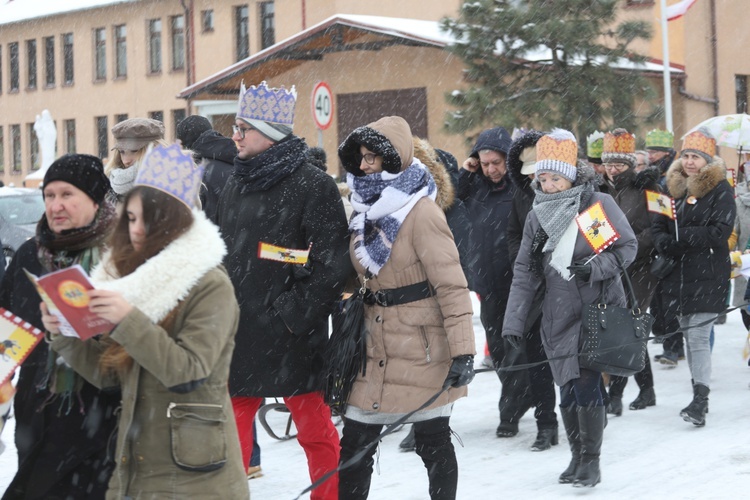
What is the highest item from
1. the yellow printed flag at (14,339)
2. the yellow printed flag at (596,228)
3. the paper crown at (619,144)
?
the paper crown at (619,144)

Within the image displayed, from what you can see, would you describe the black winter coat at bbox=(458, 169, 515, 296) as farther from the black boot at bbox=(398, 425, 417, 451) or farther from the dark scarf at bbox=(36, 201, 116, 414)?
the dark scarf at bbox=(36, 201, 116, 414)

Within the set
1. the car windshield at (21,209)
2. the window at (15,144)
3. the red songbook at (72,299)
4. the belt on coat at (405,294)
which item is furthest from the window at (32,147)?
the red songbook at (72,299)

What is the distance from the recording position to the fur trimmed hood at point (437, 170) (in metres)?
6.14

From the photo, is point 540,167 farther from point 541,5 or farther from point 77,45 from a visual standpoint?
point 77,45

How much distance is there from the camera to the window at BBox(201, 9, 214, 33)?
3847 centimetres

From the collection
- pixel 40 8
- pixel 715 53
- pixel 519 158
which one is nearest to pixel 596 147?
pixel 519 158

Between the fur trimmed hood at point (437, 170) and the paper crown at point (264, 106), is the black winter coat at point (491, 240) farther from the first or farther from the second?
the paper crown at point (264, 106)

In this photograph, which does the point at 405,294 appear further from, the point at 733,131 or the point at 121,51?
the point at 121,51

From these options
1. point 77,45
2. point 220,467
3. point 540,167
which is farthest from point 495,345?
point 77,45

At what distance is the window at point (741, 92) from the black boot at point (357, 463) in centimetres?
2436

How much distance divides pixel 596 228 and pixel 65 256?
3052 mm

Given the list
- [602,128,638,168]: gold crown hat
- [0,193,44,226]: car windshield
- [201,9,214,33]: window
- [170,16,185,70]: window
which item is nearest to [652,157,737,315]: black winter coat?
[602,128,638,168]: gold crown hat

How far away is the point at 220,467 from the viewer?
3.46 m

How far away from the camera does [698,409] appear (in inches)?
295
